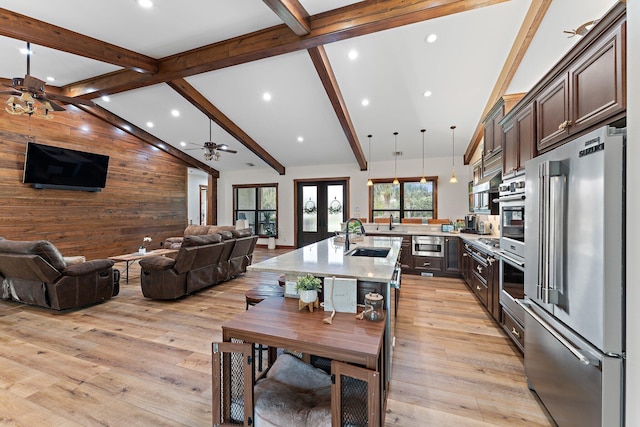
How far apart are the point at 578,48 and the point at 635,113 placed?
0.84 metres

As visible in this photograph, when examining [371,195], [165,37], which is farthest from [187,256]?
[371,195]

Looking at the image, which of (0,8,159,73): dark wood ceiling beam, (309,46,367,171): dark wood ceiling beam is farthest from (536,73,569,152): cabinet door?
(0,8,159,73): dark wood ceiling beam

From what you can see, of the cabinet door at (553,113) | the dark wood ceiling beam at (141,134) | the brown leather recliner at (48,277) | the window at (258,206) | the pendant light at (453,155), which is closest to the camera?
the cabinet door at (553,113)

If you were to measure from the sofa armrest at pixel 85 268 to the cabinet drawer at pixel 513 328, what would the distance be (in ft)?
16.3

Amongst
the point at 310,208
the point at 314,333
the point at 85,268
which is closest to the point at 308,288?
the point at 314,333

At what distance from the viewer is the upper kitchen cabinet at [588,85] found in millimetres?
1352

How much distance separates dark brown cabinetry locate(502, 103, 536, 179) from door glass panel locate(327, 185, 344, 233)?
19.3 feet

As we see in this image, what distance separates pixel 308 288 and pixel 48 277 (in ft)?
11.7

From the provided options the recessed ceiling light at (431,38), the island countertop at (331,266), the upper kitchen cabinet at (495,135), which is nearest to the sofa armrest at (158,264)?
the island countertop at (331,266)

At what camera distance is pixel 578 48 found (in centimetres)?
166

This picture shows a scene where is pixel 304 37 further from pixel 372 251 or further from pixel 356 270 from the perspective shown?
pixel 356 270

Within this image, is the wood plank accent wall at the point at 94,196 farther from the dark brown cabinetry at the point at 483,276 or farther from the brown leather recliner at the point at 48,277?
the dark brown cabinetry at the point at 483,276

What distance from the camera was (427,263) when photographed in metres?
5.33

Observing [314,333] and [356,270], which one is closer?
[314,333]
